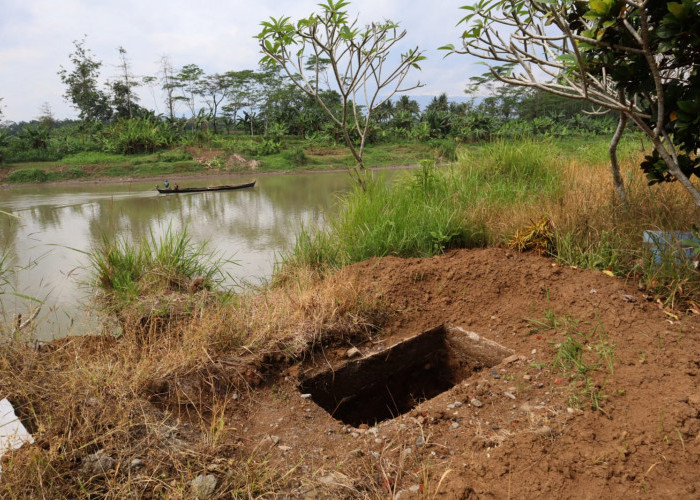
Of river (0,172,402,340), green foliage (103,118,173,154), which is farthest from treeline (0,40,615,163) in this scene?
river (0,172,402,340)

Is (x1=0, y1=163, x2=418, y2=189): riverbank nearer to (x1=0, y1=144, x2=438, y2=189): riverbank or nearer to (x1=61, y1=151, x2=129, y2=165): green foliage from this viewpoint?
(x1=0, y1=144, x2=438, y2=189): riverbank

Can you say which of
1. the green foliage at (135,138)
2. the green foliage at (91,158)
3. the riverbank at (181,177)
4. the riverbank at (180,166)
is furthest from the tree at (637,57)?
the green foliage at (135,138)

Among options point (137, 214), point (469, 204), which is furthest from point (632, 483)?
point (137, 214)

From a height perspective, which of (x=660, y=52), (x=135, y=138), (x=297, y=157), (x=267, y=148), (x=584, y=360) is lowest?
(x=584, y=360)

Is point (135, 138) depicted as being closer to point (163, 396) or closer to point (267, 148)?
point (267, 148)

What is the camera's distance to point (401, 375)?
7.71ft

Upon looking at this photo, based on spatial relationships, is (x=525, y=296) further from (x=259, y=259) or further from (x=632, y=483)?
(x=259, y=259)

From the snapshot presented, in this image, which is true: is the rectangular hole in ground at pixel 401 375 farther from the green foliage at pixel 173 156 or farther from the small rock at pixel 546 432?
the green foliage at pixel 173 156

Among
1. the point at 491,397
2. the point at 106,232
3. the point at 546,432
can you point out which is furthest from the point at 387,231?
→ the point at 106,232

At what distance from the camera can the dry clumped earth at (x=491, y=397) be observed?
4.30ft

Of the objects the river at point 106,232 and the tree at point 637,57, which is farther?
the river at point 106,232

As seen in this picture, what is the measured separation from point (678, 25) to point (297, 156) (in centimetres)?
1593

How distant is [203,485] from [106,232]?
4.44 metres

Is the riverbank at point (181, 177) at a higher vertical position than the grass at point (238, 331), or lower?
higher
